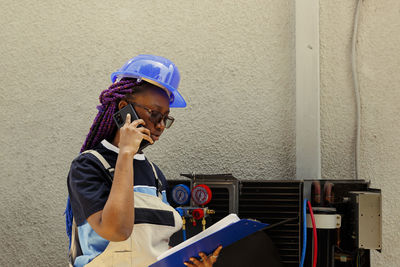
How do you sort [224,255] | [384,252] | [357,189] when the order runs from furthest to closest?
[384,252]
[357,189]
[224,255]

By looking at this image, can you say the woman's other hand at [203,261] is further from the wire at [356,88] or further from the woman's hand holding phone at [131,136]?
the wire at [356,88]

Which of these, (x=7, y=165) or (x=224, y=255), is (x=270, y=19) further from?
(x=7, y=165)

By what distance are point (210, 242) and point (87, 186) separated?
0.38m

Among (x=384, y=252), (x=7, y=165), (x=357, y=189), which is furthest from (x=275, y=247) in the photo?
(x=7, y=165)

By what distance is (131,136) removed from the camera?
1.04 meters

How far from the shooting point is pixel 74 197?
3.41ft

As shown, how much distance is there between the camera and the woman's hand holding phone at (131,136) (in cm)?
102

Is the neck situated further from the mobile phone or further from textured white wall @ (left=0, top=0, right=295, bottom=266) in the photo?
textured white wall @ (left=0, top=0, right=295, bottom=266)

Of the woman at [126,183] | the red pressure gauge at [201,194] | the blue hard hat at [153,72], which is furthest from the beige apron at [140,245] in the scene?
the blue hard hat at [153,72]

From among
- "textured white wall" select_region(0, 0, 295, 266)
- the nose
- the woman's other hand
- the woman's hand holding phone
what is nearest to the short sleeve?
the woman's hand holding phone

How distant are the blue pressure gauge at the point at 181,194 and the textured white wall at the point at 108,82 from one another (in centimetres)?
46

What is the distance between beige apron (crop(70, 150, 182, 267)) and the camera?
105 cm

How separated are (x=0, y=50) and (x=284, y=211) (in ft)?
6.01

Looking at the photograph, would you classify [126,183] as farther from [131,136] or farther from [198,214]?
[198,214]
